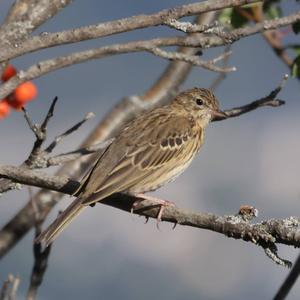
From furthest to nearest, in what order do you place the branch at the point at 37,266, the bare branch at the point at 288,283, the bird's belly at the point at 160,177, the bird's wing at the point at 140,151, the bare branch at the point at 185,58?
the bird's belly at the point at 160,177
the bird's wing at the point at 140,151
the branch at the point at 37,266
the bare branch at the point at 185,58
the bare branch at the point at 288,283

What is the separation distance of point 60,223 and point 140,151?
207cm

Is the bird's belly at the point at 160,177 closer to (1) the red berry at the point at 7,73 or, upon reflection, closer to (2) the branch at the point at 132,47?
(1) the red berry at the point at 7,73

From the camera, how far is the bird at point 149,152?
8047 mm

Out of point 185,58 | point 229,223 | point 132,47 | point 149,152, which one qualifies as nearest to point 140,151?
point 149,152

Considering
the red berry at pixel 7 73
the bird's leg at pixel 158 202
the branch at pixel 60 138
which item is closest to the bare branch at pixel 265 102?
the branch at pixel 60 138

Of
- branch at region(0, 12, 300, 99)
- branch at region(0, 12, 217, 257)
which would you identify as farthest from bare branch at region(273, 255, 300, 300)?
branch at region(0, 12, 217, 257)

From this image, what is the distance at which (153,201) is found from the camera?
7.98 metres

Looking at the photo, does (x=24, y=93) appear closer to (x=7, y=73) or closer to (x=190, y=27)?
(x=7, y=73)

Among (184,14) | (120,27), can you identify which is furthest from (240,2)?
(120,27)

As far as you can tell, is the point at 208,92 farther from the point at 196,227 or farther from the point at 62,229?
the point at 196,227

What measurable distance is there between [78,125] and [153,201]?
1077mm

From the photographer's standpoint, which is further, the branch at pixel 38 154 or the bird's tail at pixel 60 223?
the bird's tail at pixel 60 223

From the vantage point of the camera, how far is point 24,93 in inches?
304

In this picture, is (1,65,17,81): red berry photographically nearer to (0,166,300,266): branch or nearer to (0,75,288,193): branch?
(0,75,288,193): branch
